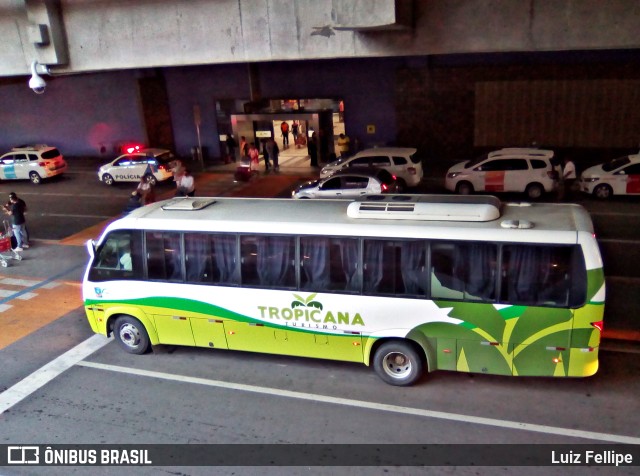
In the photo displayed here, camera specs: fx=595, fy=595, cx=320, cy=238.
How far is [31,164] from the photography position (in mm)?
27172

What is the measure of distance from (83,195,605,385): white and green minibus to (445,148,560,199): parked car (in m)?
10.8

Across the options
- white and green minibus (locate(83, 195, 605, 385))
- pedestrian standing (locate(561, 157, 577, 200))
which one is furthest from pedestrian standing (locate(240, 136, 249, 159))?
white and green minibus (locate(83, 195, 605, 385))

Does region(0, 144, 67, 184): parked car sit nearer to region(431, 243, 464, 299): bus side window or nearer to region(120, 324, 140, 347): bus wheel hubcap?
region(120, 324, 140, 347): bus wheel hubcap

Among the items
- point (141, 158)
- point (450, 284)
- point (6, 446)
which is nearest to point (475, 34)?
point (450, 284)

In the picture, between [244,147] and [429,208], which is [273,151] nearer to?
[244,147]

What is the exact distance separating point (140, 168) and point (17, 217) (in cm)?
884

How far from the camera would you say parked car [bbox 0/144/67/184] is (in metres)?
27.2

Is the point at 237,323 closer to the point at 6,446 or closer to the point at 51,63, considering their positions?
the point at 6,446

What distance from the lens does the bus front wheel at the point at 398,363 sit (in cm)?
908

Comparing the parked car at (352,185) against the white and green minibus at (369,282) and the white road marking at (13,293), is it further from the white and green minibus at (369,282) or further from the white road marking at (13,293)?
the white road marking at (13,293)

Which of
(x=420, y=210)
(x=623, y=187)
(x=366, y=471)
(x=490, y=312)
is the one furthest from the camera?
(x=623, y=187)

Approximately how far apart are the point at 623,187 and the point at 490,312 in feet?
42.4

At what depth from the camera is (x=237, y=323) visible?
386 inches

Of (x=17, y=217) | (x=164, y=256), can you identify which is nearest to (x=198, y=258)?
(x=164, y=256)
